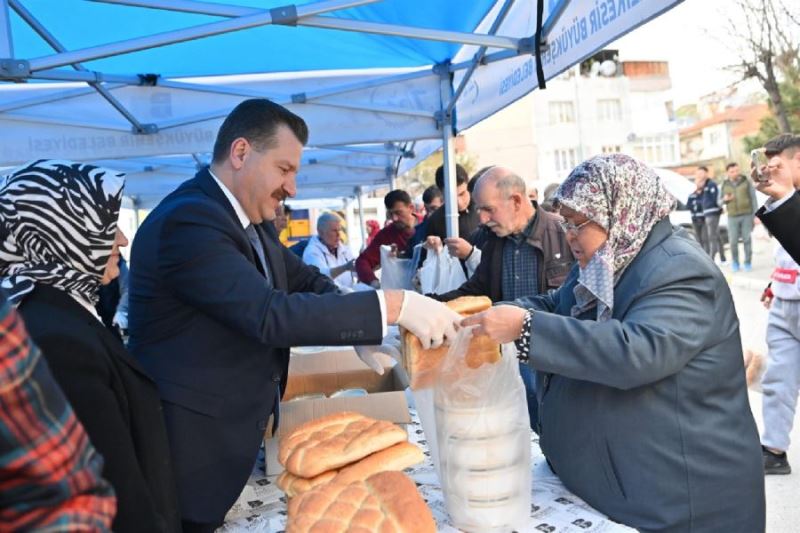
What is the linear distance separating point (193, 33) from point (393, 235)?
12.6 ft

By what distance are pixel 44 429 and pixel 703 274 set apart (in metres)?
1.49

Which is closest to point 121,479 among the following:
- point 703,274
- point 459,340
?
point 459,340

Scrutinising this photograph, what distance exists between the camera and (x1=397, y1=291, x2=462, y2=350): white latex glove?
1.65m

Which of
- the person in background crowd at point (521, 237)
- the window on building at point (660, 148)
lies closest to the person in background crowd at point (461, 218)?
the person in background crowd at point (521, 237)

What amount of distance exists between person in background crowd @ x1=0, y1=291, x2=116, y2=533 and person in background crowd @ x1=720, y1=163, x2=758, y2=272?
1431cm

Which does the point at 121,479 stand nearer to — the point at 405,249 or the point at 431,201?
the point at 405,249

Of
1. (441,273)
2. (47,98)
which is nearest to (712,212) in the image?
(441,273)

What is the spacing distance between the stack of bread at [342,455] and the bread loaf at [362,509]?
0.28 ft

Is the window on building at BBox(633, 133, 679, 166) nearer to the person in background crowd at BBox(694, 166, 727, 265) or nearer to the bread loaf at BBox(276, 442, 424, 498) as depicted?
the person in background crowd at BBox(694, 166, 727, 265)

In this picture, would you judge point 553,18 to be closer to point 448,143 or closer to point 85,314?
point 448,143

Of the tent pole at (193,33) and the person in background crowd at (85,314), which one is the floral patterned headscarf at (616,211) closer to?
the person in background crowd at (85,314)

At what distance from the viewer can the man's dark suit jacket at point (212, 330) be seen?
Answer: 1.59 m

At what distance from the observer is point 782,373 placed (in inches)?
150

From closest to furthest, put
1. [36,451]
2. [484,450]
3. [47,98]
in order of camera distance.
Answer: [36,451] → [484,450] → [47,98]
